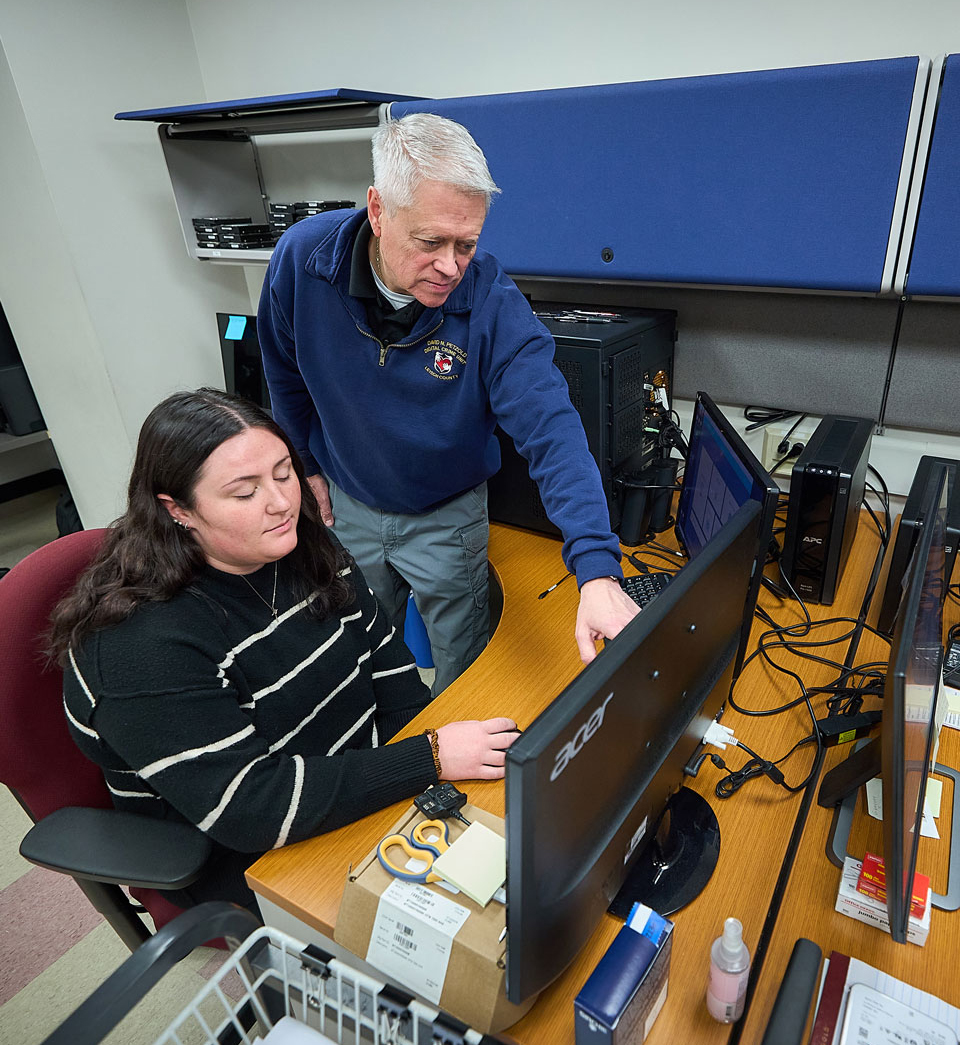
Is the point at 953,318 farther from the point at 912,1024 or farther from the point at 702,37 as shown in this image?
the point at 912,1024

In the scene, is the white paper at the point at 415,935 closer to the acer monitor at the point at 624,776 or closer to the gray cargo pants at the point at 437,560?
the acer monitor at the point at 624,776

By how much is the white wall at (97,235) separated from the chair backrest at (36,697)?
1794 mm

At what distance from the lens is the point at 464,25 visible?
1896 mm

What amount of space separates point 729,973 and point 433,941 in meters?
0.29

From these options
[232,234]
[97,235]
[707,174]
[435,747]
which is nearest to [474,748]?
[435,747]

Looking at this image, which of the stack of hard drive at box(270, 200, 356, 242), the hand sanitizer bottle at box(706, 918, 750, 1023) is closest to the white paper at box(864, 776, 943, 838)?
the hand sanitizer bottle at box(706, 918, 750, 1023)

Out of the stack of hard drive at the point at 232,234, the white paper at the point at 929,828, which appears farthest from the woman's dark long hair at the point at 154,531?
the stack of hard drive at the point at 232,234

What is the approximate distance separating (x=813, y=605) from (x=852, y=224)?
0.72 m

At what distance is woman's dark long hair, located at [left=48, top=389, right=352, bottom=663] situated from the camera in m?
0.92

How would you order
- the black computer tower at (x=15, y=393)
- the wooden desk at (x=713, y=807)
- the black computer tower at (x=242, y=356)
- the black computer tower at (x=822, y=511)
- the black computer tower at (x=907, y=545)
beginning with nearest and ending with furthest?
the wooden desk at (x=713, y=807), the black computer tower at (x=907, y=545), the black computer tower at (x=822, y=511), the black computer tower at (x=242, y=356), the black computer tower at (x=15, y=393)

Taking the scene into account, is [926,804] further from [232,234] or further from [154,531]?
[232,234]

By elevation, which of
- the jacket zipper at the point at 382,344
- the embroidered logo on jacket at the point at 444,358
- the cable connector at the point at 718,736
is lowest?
the cable connector at the point at 718,736

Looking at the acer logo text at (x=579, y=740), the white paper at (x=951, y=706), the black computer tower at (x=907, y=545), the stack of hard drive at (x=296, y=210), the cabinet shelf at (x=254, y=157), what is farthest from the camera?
the stack of hard drive at (x=296, y=210)

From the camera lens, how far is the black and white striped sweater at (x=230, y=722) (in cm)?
87
